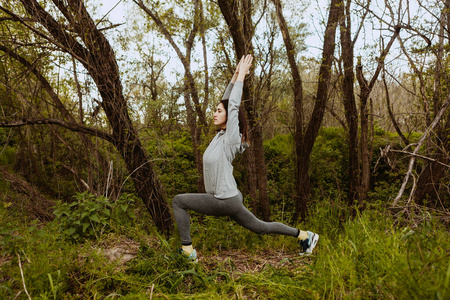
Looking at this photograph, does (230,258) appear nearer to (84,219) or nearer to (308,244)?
(308,244)

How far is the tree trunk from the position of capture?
4227 millimetres

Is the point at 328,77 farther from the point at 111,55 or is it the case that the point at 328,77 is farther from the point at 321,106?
the point at 111,55

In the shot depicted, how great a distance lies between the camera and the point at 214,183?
2.78m

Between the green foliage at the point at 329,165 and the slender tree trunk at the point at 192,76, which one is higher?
the slender tree trunk at the point at 192,76

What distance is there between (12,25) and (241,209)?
16.4ft

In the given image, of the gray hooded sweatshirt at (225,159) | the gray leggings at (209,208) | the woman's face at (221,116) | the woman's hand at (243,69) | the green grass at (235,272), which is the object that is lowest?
the green grass at (235,272)

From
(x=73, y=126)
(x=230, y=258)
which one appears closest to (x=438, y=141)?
(x=230, y=258)

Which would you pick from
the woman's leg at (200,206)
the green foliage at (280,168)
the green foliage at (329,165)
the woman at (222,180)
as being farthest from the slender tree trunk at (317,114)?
the woman's leg at (200,206)

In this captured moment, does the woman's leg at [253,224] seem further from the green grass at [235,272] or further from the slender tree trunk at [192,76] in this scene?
the slender tree trunk at [192,76]

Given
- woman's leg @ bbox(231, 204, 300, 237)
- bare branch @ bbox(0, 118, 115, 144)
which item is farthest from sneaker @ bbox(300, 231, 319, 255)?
bare branch @ bbox(0, 118, 115, 144)

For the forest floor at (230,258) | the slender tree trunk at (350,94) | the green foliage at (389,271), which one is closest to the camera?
the green foliage at (389,271)

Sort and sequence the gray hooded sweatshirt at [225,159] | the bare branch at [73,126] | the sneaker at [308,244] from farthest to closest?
1. the bare branch at [73,126]
2. the sneaker at [308,244]
3. the gray hooded sweatshirt at [225,159]

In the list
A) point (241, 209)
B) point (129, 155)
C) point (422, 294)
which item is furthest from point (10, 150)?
point (422, 294)

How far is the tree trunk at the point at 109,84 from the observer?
13.9ft
